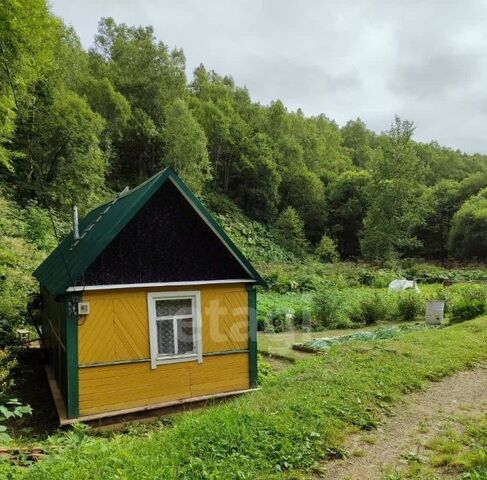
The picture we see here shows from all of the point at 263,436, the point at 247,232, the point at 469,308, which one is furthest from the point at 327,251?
the point at 263,436

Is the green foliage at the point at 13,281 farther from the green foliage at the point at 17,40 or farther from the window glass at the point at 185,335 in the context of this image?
the window glass at the point at 185,335

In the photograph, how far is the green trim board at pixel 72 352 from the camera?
6973 millimetres

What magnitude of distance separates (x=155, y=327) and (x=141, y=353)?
0.52 m

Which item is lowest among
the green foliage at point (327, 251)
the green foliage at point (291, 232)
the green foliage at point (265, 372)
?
the green foliage at point (265, 372)

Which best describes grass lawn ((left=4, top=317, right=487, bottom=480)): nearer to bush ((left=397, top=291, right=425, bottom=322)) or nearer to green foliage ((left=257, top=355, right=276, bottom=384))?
green foliage ((left=257, top=355, right=276, bottom=384))

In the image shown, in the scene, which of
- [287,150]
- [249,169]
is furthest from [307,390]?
[287,150]

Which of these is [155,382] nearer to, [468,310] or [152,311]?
[152,311]

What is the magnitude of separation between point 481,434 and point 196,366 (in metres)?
4.87

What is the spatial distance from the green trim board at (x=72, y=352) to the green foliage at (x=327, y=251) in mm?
33060

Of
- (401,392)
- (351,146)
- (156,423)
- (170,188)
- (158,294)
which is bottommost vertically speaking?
(156,423)

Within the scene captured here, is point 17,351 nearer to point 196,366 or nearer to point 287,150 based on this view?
point 196,366

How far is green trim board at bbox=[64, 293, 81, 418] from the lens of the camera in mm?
6973

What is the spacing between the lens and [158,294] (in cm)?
784

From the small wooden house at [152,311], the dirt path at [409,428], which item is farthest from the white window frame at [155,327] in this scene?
the dirt path at [409,428]
